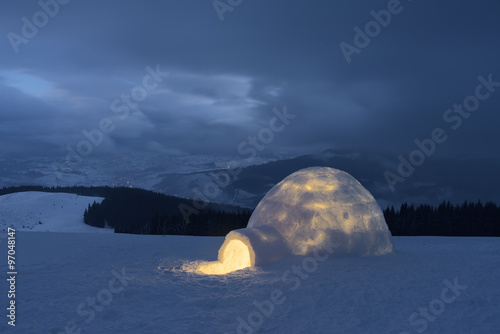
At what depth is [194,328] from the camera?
6934mm

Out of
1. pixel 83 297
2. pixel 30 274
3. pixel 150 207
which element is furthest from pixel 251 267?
pixel 150 207

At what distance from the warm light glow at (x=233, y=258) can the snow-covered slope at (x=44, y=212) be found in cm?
3916

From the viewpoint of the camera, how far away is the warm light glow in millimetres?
12557

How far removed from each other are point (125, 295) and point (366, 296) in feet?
20.1

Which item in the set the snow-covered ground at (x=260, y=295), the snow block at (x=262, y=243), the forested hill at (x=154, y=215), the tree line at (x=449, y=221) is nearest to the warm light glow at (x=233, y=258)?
the snow block at (x=262, y=243)

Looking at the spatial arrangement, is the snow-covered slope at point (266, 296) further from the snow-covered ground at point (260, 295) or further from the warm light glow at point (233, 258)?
the warm light glow at point (233, 258)

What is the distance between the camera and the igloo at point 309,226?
11.9 meters

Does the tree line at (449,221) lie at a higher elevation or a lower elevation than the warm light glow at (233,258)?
lower

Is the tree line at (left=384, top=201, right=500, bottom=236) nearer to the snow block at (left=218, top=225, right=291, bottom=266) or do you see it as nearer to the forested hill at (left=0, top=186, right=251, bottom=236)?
the forested hill at (left=0, top=186, right=251, bottom=236)

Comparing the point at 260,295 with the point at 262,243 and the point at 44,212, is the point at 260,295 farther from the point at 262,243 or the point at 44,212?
the point at 44,212

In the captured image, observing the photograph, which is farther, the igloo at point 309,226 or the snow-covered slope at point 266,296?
the igloo at point 309,226

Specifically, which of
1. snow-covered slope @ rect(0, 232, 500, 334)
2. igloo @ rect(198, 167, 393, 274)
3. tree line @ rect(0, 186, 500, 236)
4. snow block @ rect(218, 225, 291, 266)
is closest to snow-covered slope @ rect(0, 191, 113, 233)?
tree line @ rect(0, 186, 500, 236)

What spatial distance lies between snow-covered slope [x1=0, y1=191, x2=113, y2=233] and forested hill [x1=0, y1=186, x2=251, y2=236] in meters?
2.69

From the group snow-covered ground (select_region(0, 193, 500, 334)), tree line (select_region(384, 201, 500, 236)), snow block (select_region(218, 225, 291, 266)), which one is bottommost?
tree line (select_region(384, 201, 500, 236))
